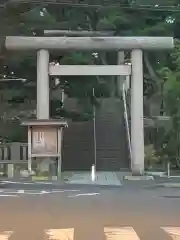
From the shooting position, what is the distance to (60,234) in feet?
33.1

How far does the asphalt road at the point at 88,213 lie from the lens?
1030 cm

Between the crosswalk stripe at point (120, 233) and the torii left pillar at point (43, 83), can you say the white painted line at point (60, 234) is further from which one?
the torii left pillar at point (43, 83)

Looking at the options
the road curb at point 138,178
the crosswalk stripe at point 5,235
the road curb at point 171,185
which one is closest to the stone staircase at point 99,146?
the road curb at point 138,178

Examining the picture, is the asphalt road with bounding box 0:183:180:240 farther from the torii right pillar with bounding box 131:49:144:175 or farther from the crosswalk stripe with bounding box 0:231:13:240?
the torii right pillar with bounding box 131:49:144:175

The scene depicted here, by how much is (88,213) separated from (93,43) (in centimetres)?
1639

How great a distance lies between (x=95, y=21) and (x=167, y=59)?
19.7ft

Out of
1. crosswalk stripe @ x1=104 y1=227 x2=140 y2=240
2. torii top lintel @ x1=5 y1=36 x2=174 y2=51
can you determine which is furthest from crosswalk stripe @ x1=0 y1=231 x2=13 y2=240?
torii top lintel @ x1=5 y1=36 x2=174 y2=51

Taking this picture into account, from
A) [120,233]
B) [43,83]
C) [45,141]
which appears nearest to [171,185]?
[45,141]

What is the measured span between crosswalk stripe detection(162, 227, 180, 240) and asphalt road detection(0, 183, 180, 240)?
0.8 inches

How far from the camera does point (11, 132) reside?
34.4 metres

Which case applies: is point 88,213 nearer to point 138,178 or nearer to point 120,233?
point 120,233

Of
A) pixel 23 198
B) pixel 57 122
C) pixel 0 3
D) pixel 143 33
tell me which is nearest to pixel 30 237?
pixel 23 198

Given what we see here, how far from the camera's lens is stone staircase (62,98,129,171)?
105 ft

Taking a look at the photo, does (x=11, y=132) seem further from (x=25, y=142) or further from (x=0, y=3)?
(x=0, y=3)
